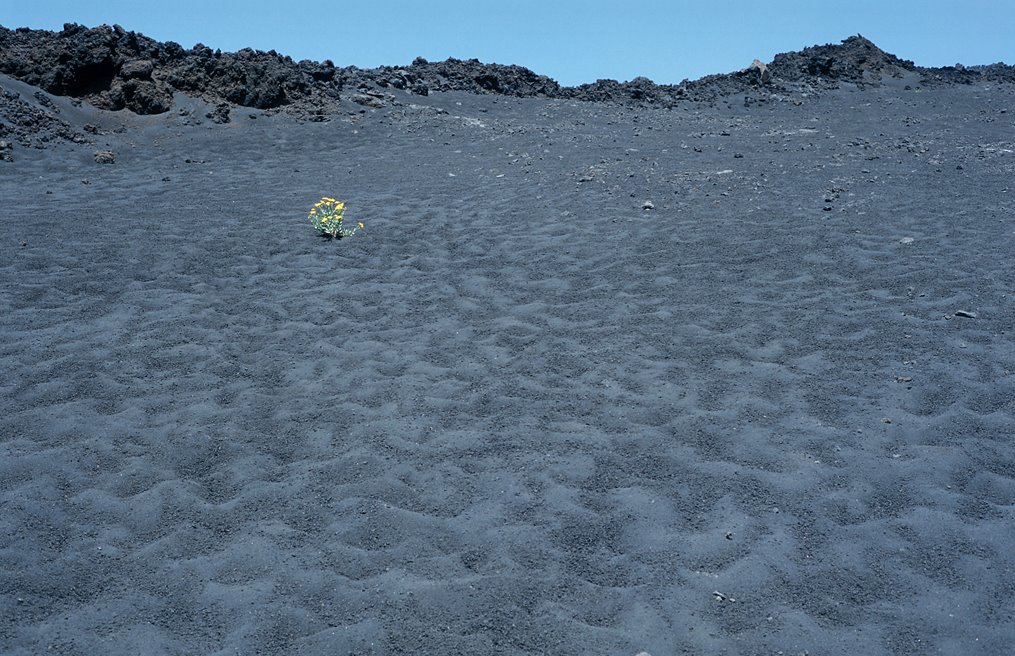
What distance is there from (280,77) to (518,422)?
44.1 feet

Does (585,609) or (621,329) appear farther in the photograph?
(621,329)

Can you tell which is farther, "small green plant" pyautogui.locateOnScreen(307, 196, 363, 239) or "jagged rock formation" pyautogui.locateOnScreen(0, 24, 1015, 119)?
"jagged rock formation" pyautogui.locateOnScreen(0, 24, 1015, 119)

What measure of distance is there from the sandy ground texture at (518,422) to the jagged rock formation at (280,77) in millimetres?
5715

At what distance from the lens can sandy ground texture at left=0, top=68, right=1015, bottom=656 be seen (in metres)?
3.68

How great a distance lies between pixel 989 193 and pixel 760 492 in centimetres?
740

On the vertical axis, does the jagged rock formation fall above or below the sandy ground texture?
above

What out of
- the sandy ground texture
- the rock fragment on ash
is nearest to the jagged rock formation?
the rock fragment on ash

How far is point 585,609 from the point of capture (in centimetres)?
367

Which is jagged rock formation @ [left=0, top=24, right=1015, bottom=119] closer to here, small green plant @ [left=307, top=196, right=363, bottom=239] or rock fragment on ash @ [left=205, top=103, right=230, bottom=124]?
rock fragment on ash @ [left=205, top=103, right=230, bottom=124]

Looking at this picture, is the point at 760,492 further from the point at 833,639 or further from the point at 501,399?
the point at 501,399

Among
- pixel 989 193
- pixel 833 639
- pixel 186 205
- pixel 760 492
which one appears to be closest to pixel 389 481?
pixel 760 492

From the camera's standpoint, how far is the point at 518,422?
5.23m

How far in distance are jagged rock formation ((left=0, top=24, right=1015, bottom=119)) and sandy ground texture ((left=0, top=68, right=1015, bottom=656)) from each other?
18.8 feet

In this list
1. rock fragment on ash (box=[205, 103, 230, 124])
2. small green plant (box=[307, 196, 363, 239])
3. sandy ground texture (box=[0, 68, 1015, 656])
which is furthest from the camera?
rock fragment on ash (box=[205, 103, 230, 124])
